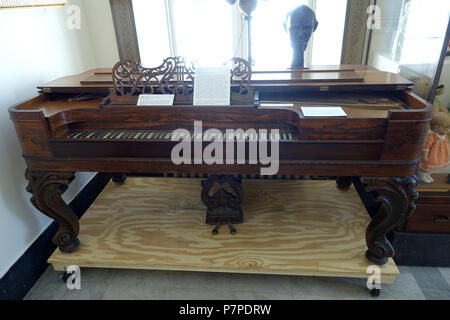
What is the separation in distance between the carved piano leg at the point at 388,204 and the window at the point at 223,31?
4.44 ft

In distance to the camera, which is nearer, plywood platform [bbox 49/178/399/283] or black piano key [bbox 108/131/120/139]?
black piano key [bbox 108/131/120/139]

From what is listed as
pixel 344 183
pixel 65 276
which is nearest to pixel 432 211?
pixel 344 183

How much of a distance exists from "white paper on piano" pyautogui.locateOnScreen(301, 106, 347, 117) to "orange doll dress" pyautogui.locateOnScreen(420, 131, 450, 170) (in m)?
0.66

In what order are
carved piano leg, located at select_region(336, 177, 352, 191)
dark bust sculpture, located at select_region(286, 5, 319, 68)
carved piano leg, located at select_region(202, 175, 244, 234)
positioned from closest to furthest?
1. dark bust sculpture, located at select_region(286, 5, 319, 68)
2. carved piano leg, located at select_region(202, 175, 244, 234)
3. carved piano leg, located at select_region(336, 177, 352, 191)

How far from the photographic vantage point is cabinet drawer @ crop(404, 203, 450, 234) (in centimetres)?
171

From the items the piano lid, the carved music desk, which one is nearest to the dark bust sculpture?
the piano lid

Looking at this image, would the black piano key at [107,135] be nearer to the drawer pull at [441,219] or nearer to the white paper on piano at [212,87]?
the white paper on piano at [212,87]

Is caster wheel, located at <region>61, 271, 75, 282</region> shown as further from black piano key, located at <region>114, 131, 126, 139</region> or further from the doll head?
the doll head

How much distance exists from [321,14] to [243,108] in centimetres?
146

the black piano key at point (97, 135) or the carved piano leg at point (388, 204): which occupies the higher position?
the black piano key at point (97, 135)

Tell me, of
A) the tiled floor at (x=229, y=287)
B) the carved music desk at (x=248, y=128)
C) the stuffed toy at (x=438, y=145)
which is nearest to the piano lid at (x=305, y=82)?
the carved music desk at (x=248, y=128)

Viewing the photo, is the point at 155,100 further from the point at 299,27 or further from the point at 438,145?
the point at 438,145

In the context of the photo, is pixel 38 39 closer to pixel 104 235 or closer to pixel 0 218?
pixel 0 218

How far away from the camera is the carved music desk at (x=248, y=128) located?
1.36 metres
